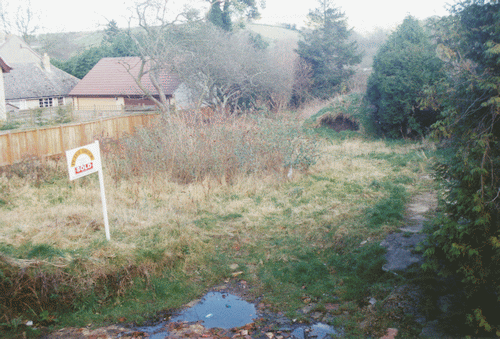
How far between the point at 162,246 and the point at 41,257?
1.77 m

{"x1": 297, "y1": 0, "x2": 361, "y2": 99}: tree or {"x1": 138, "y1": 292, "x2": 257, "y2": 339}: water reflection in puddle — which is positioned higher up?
{"x1": 297, "y1": 0, "x2": 361, "y2": 99}: tree

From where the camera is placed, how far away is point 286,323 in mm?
4984

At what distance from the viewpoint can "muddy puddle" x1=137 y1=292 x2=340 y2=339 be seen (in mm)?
4742

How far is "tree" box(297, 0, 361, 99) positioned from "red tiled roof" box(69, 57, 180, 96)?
405 inches

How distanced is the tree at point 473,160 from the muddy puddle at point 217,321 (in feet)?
5.19

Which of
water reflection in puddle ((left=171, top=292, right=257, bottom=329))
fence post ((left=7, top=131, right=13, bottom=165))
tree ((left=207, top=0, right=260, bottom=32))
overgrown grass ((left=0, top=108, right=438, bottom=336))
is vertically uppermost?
tree ((left=207, top=0, right=260, bottom=32))

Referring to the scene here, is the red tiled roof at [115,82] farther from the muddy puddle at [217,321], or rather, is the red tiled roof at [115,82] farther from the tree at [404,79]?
the muddy puddle at [217,321]

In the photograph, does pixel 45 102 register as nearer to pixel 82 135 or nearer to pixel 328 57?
pixel 82 135

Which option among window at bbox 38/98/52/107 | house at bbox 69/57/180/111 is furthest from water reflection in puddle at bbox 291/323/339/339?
window at bbox 38/98/52/107

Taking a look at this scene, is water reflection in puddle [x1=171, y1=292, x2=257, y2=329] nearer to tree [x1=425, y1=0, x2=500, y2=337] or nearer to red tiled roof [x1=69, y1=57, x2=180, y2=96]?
tree [x1=425, y1=0, x2=500, y2=337]

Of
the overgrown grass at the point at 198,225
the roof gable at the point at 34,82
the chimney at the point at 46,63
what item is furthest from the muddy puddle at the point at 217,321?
the chimney at the point at 46,63

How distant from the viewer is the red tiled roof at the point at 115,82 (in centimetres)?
2750

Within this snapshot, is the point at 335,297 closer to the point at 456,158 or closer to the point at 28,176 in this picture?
the point at 456,158

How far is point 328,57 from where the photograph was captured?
98.0 feet
